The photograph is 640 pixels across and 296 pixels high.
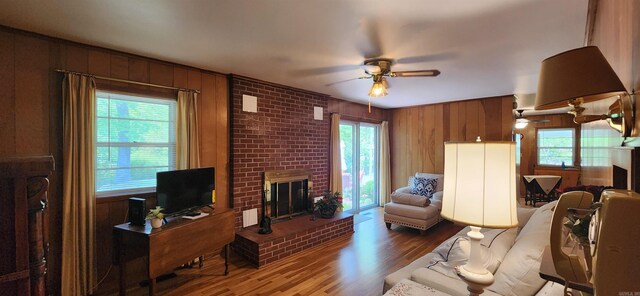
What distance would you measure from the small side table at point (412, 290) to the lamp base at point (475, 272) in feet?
1.52

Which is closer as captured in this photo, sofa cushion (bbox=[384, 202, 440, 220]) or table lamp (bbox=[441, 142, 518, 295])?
table lamp (bbox=[441, 142, 518, 295])

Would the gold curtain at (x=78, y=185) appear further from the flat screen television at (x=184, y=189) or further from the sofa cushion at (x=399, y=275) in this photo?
the sofa cushion at (x=399, y=275)

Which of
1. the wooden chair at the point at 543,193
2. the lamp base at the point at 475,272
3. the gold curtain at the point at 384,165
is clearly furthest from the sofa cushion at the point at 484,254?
the wooden chair at the point at 543,193

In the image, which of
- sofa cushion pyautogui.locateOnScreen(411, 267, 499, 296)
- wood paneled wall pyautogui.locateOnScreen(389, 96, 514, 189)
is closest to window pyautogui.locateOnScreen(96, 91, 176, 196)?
sofa cushion pyautogui.locateOnScreen(411, 267, 499, 296)

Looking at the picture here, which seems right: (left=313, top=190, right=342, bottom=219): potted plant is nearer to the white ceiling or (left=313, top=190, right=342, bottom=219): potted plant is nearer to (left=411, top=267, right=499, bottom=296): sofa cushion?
the white ceiling

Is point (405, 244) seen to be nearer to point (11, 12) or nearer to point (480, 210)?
point (480, 210)

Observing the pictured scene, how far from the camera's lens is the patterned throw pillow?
4.74 m

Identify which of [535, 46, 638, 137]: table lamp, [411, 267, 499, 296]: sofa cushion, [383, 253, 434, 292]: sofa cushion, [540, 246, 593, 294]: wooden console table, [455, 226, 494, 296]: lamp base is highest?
Answer: [535, 46, 638, 137]: table lamp

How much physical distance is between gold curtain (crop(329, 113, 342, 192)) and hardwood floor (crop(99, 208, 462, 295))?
1.03 m

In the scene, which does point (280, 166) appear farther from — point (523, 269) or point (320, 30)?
point (523, 269)

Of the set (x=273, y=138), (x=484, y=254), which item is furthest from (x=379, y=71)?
(x=484, y=254)

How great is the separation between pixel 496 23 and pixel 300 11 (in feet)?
A: 4.75

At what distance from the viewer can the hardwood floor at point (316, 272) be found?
264cm

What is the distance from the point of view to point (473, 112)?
5.01 metres
